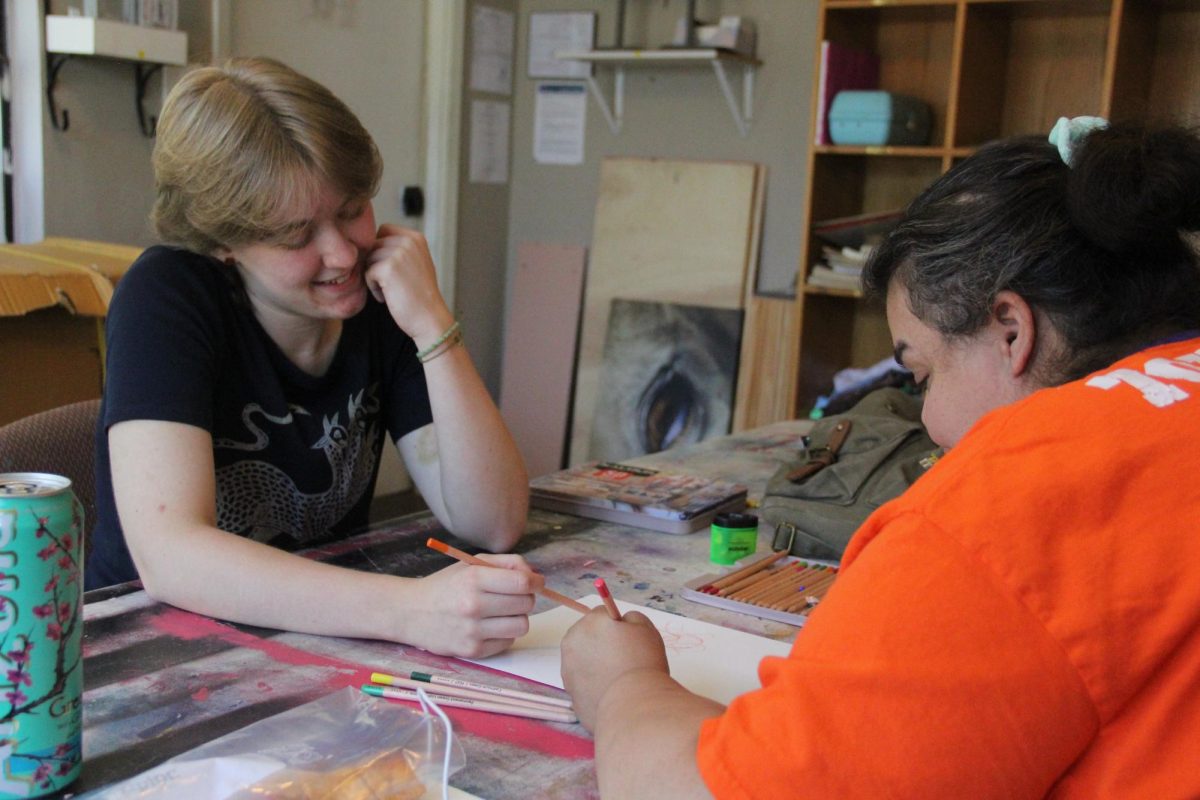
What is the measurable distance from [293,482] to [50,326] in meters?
1.14

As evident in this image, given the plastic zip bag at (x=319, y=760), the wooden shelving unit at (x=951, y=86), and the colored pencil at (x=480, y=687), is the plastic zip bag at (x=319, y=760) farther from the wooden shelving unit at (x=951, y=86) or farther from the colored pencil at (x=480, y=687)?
the wooden shelving unit at (x=951, y=86)

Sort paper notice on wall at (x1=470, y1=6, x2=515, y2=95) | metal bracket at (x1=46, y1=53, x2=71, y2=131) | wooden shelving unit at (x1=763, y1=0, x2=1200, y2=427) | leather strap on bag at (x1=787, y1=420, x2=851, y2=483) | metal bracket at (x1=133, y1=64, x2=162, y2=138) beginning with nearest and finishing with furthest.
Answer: leather strap on bag at (x1=787, y1=420, x2=851, y2=483) < metal bracket at (x1=46, y1=53, x2=71, y2=131) < metal bracket at (x1=133, y1=64, x2=162, y2=138) < wooden shelving unit at (x1=763, y1=0, x2=1200, y2=427) < paper notice on wall at (x1=470, y1=6, x2=515, y2=95)

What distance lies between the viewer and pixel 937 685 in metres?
0.66

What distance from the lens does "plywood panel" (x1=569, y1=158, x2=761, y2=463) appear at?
4148 mm

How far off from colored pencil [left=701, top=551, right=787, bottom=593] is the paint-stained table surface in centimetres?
5

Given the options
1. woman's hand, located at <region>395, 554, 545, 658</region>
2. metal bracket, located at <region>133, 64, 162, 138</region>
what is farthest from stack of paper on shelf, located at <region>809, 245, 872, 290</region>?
woman's hand, located at <region>395, 554, 545, 658</region>

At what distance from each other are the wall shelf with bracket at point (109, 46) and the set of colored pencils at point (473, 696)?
2.34 metres

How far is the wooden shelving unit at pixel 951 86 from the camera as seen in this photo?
3.34 metres

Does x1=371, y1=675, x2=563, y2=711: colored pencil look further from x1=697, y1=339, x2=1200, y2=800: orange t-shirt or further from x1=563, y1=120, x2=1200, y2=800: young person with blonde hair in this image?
x1=697, y1=339, x2=1200, y2=800: orange t-shirt

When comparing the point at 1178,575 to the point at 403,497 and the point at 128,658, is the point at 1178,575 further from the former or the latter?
the point at 403,497

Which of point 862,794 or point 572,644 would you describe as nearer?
point 862,794

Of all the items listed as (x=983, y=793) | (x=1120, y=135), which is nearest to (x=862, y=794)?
(x=983, y=793)

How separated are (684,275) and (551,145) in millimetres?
802

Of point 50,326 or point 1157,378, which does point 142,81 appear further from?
point 1157,378
